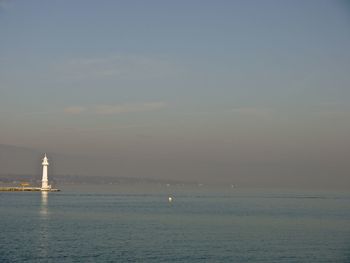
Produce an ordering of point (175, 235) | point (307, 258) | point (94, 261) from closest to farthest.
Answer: point (94, 261), point (307, 258), point (175, 235)

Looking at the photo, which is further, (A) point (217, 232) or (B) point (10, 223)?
(B) point (10, 223)

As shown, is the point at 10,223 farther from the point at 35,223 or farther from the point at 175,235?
the point at 175,235

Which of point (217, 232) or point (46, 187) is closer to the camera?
point (217, 232)

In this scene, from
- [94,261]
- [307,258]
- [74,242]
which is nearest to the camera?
[94,261]

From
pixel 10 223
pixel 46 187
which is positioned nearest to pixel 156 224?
pixel 10 223

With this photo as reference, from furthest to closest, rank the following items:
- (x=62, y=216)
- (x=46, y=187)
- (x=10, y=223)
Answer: (x=46, y=187) < (x=62, y=216) < (x=10, y=223)

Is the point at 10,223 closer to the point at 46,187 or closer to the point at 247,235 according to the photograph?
the point at 247,235

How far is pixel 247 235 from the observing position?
191ft

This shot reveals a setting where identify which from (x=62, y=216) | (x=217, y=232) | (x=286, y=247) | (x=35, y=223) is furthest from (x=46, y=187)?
(x=286, y=247)

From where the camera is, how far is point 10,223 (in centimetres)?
6994

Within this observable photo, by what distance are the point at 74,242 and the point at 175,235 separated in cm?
1045

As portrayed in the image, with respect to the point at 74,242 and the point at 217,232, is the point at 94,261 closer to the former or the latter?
the point at 74,242

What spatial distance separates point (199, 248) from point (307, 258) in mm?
8549

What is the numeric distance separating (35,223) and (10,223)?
279 cm
